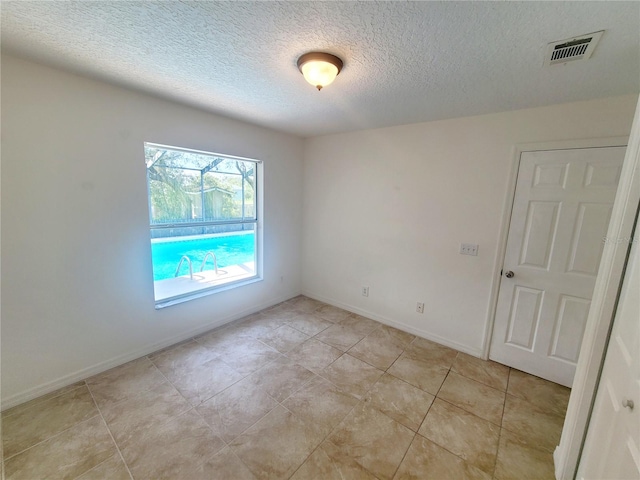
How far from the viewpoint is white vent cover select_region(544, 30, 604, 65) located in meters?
1.27

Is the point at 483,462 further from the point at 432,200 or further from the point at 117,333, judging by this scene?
the point at 117,333

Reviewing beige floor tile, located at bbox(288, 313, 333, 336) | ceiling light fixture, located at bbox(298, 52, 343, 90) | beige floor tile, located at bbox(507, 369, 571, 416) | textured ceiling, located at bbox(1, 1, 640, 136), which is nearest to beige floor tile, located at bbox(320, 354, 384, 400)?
beige floor tile, located at bbox(288, 313, 333, 336)

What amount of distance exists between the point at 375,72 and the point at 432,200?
151 centimetres

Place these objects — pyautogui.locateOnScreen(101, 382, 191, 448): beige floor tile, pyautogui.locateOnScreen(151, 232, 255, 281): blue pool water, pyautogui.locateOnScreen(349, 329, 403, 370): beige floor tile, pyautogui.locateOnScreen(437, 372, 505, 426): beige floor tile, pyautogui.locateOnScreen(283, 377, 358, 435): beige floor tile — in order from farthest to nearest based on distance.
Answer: pyautogui.locateOnScreen(151, 232, 255, 281): blue pool water
pyautogui.locateOnScreen(349, 329, 403, 370): beige floor tile
pyautogui.locateOnScreen(437, 372, 505, 426): beige floor tile
pyautogui.locateOnScreen(283, 377, 358, 435): beige floor tile
pyautogui.locateOnScreen(101, 382, 191, 448): beige floor tile

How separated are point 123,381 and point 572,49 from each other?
150 inches

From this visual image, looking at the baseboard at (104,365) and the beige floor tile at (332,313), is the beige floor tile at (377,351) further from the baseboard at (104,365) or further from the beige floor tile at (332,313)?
the baseboard at (104,365)

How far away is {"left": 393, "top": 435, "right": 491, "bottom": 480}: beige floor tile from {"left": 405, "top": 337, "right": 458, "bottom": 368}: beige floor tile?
98cm

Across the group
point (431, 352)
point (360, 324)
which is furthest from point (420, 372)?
point (360, 324)

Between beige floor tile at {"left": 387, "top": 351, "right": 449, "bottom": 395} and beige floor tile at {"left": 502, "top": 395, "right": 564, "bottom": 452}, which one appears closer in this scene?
beige floor tile at {"left": 502, "top": 395, "right": 564, "bottom": 452}

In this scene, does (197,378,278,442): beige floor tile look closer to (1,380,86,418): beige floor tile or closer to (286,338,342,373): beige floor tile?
(286,338,342,373): beige floor tile

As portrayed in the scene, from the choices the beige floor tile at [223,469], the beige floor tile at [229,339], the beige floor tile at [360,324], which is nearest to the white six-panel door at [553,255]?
the beige floor tile at [360,324]

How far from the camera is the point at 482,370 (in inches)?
94.0

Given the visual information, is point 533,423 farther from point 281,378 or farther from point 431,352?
point 281,378

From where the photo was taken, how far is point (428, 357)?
8.39ft
